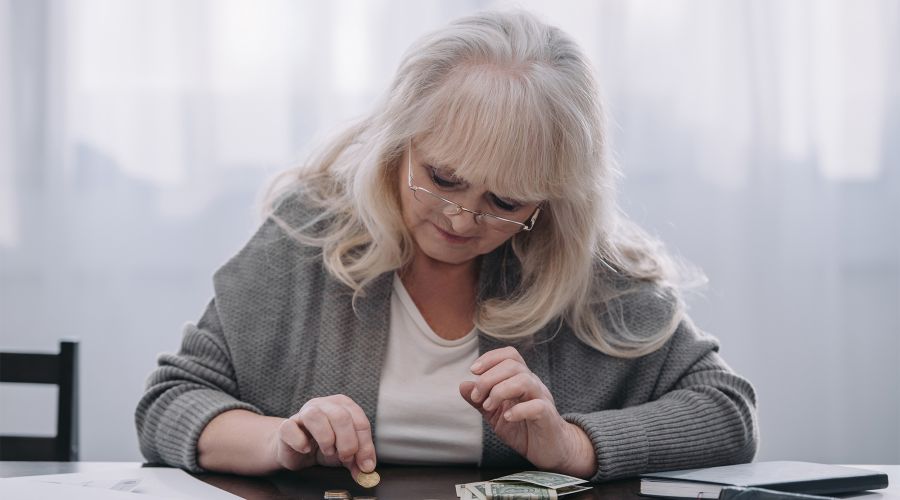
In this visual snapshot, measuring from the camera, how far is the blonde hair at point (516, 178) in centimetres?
127

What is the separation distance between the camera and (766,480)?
1.10 meters

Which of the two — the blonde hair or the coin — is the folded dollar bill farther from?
the blonde hair

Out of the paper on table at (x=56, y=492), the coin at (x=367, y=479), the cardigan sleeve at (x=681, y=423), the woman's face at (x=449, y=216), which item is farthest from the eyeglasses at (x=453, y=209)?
the paper on table at (x=56, y=492)

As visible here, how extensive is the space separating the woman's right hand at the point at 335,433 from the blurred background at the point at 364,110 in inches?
57.9

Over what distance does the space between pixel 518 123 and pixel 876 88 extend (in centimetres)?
169

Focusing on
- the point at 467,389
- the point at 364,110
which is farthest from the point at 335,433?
the point at 364,110

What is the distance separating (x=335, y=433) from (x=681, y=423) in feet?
1.58

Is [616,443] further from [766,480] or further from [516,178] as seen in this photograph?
[516,178]

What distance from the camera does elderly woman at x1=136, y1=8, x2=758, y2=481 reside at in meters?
1.25

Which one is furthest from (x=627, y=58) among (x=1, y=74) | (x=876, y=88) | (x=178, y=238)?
(x=1, y=74)

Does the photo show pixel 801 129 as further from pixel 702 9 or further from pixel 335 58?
pixel 335 58

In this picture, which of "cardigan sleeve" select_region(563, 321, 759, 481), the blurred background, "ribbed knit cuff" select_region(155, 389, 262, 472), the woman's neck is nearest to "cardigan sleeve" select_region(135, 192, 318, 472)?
"ribbed knit cuff" select_region(155, 389, 262, 472)

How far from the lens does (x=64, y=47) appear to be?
8.13 ft

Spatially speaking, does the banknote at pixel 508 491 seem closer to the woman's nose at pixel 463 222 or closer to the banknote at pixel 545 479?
the banknote at pixel 545 479
